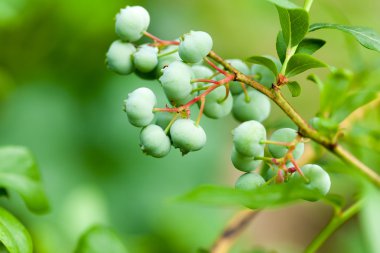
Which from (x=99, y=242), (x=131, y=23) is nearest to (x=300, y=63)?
(x=131, y=23)

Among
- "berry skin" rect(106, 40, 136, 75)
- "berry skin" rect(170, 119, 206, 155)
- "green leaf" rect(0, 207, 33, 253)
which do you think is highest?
"berry skin" rect(106, 40, 136, 75)

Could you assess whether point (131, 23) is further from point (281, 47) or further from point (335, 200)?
point (335, 200)

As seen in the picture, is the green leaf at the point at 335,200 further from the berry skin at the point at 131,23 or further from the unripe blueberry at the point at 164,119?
the berry skin at the point at 131,23

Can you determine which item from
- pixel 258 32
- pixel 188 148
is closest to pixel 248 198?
pixel 188 148

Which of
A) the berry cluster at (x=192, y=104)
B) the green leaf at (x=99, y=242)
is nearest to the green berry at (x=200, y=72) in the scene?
the berry cluster at (x=192, y=104)

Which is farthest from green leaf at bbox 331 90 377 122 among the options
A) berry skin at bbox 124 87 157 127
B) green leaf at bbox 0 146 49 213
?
green leaf at bbox 0 146 49 213

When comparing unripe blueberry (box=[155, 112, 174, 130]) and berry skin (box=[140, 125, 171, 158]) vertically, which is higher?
unripe blueberry (box=[155, 112, 174, 130])

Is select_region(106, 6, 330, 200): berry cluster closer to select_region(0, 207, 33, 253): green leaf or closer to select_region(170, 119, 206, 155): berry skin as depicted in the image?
select_region(170, 119, 206, 155): berry skin
